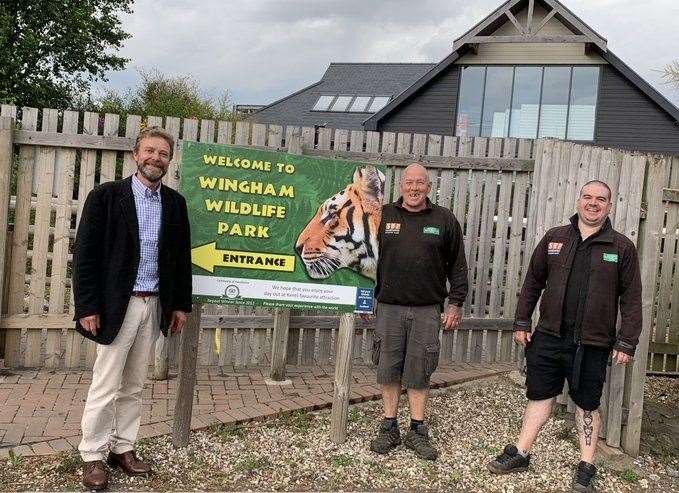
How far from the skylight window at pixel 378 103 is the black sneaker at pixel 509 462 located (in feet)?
83.3

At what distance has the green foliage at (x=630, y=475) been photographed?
4.19m

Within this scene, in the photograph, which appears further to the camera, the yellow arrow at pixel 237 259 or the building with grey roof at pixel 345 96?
the building with grey roof at pixel 345 96

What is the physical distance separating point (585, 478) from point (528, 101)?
64.6 feet

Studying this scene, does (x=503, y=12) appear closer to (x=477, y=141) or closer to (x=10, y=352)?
(x=477, y=141)

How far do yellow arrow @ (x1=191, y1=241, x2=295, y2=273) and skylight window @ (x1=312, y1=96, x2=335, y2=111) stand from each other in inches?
1009

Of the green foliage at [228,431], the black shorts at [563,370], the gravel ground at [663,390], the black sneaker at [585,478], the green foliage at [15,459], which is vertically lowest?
the green foliage at [15,459]

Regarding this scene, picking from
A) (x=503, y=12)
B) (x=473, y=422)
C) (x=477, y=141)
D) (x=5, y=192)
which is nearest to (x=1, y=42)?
(x=503, y=12)

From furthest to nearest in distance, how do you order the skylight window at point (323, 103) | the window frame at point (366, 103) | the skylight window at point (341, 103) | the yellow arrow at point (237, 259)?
the skylight window at point (323, 103) → the skylight window at point (341, 103) → the window frame at point (366, 103) → the yellow arrow at point (237, 259)

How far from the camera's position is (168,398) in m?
5.04

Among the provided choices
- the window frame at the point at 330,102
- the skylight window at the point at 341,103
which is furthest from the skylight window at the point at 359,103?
the window frame at the point at 330,102

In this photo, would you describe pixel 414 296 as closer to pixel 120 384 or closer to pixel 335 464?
pixel 335 464

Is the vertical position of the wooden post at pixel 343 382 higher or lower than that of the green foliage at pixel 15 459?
higher

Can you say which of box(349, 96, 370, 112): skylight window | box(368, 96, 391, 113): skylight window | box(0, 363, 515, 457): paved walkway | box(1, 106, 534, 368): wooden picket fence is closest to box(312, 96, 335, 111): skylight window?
box(349, 96, 370, 112): skylight window

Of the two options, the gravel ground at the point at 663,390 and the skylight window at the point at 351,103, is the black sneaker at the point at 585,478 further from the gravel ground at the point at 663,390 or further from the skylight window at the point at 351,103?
the skylight window at the point at 351,103
